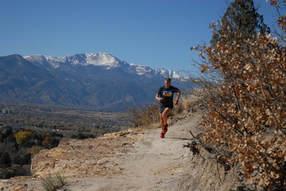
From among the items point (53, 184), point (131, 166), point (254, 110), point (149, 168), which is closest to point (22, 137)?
point (131, 166)

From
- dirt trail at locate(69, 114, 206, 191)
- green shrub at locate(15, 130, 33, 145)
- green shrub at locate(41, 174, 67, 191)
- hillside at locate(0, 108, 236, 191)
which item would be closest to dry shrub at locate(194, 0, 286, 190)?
hillside at locate(0, 108, 236, 191)

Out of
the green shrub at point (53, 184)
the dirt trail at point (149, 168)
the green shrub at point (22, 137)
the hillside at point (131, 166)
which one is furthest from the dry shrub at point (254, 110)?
the green shrub at point (22, 137)

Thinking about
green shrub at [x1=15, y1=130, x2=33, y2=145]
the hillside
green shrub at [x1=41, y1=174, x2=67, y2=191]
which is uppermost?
the hillside

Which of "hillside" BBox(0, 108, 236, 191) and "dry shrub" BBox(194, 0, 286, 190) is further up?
"dry shrub" BBox(194, 0, 286, 190)

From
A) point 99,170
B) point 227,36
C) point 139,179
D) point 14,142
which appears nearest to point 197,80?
point 227,36

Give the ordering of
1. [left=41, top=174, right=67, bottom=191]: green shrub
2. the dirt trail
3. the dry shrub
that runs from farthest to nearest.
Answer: [left=41, top=174, right=67, bottom=191]: green shrub, the dirt trail, the dry shrub

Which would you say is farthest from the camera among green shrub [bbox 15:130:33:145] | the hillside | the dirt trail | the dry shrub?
green shrub [bbox 15:130:33:145]

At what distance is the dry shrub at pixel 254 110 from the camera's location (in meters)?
5.88

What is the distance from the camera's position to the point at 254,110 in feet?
20.4

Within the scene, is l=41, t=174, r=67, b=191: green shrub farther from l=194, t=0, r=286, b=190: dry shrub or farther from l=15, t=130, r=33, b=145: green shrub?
l=15, t=130, r=33, b=145: green shrub

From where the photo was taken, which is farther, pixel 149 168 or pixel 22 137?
pixel 22 137

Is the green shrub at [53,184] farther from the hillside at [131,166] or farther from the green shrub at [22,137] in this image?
the green shrub at [22,137]

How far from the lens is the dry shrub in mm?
5879

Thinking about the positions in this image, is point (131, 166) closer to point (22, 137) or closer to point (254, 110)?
Answer: point (254, 110)
